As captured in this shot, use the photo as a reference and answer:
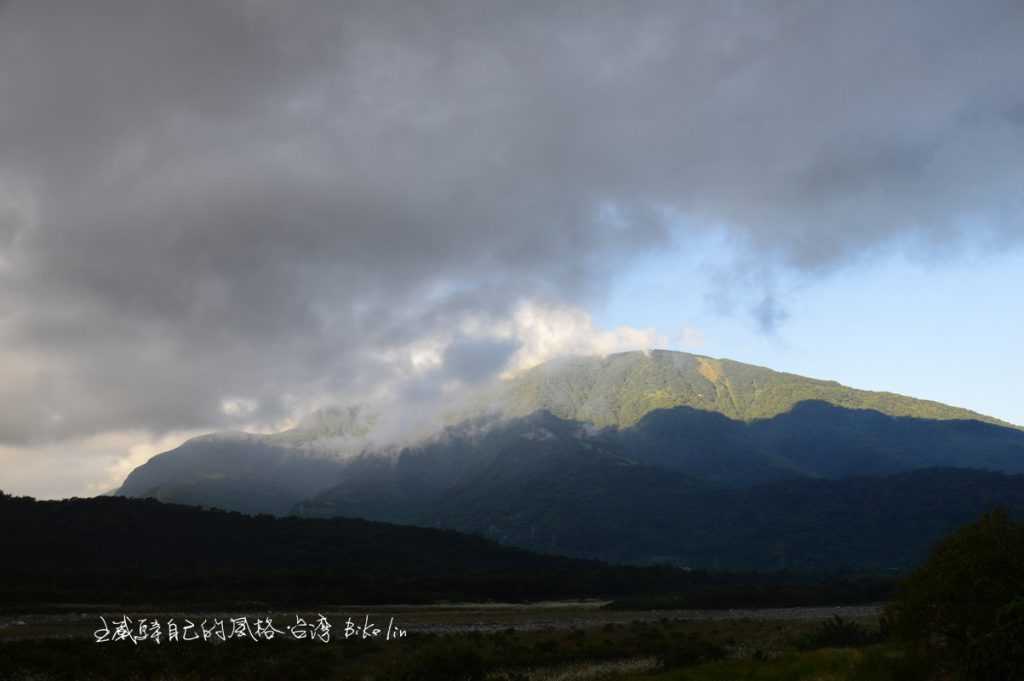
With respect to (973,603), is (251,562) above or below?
below

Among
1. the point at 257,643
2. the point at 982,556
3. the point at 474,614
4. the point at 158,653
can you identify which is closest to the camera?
the point at 982,556

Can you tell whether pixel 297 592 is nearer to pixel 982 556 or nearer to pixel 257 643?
pixel 257 643

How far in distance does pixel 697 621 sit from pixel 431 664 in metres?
47.1

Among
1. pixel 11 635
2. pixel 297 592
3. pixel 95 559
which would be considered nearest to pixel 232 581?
pixel 297 592

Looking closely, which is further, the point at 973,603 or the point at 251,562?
the point at 251,562

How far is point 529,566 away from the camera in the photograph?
559ft

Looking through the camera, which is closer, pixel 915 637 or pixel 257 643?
pixel 915 637

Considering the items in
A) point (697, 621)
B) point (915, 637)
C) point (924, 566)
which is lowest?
point (697, 621)

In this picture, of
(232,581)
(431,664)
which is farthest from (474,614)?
(431,664)

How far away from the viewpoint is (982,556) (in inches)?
1313

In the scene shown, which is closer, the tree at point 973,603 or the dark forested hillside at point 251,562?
the tree at point 973,603

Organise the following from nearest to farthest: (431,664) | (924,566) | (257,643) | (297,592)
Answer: (924,566)
(431,664)
(257,643)
(297,592)

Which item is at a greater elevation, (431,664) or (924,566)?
(924,566)

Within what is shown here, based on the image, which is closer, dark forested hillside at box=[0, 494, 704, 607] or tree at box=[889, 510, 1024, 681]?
tree at box=[889, 510, 1024, 681]
